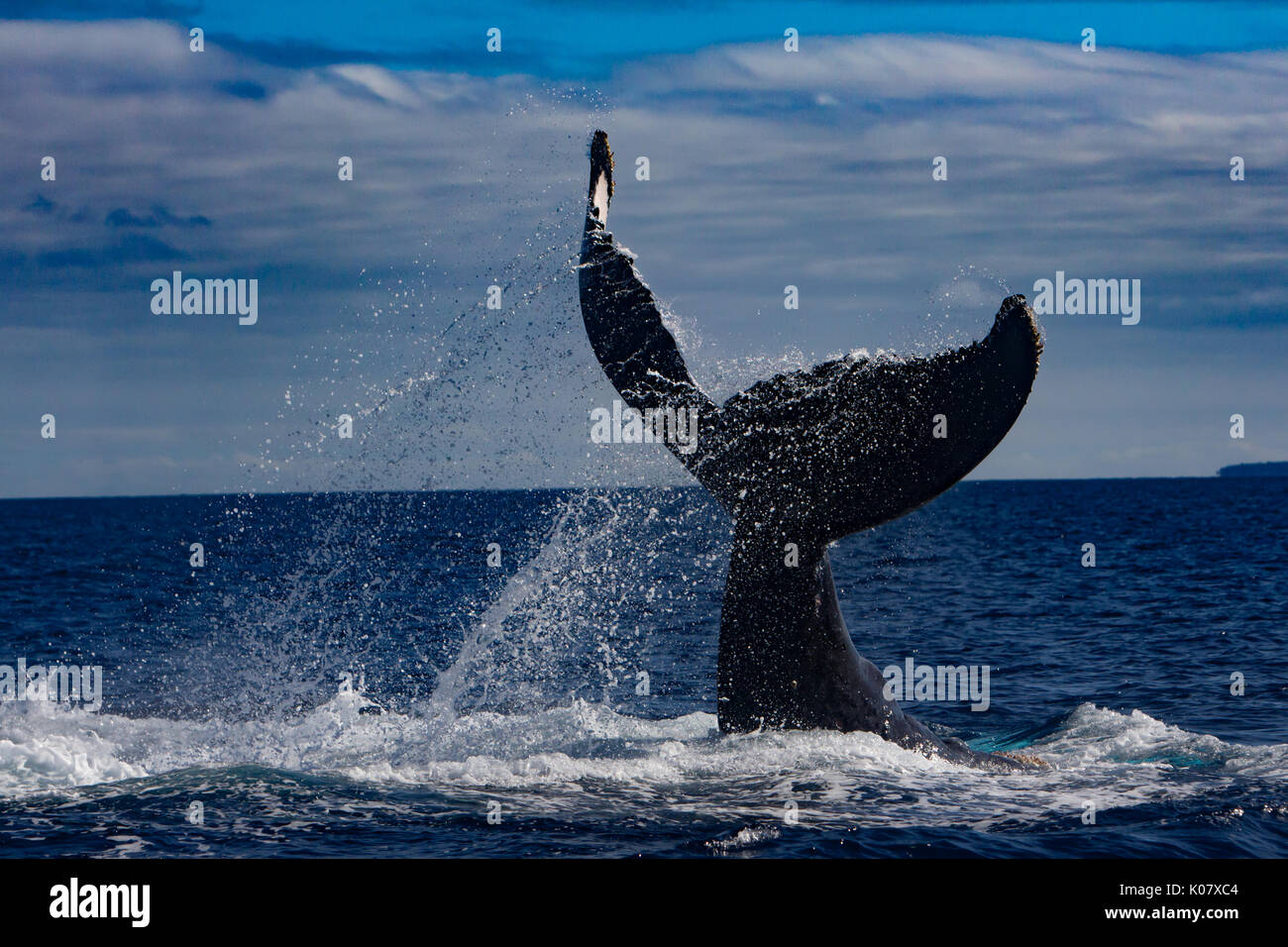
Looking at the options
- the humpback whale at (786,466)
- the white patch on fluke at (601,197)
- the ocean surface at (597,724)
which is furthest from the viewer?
the white patch on fluke at (601,197)

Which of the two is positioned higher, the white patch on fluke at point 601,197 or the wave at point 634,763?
the white patch on fluke at point 601,197

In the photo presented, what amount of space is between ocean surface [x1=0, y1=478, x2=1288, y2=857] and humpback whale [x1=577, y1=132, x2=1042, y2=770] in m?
0.54

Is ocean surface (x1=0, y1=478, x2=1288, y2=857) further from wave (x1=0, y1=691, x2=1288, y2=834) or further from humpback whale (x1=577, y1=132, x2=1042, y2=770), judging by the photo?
humpback whale (x1=577, y1=132, x2=1042, y2=770)

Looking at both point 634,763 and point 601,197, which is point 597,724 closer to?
point 634,763

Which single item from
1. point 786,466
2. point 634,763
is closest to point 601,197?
point 786,466

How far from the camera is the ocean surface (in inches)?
320

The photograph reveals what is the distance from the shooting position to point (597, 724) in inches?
452

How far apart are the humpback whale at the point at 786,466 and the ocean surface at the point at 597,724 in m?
0.54

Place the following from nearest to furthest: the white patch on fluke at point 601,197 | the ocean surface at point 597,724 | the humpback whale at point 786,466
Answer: the humpback whale at point 786,466, the ocean surface at point 597,724, the white patch on fluke at point 601,197

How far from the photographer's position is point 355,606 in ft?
98.6

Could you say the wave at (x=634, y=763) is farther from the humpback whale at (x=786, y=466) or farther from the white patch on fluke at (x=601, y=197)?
the white patch on fluke at (x=601, y=197)

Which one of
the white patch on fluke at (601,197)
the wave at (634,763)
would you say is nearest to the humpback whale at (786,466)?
the white patch on fluke at (601,197)

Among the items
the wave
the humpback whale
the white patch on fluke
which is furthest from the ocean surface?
the white patch on fluke

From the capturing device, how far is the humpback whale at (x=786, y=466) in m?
7.77
